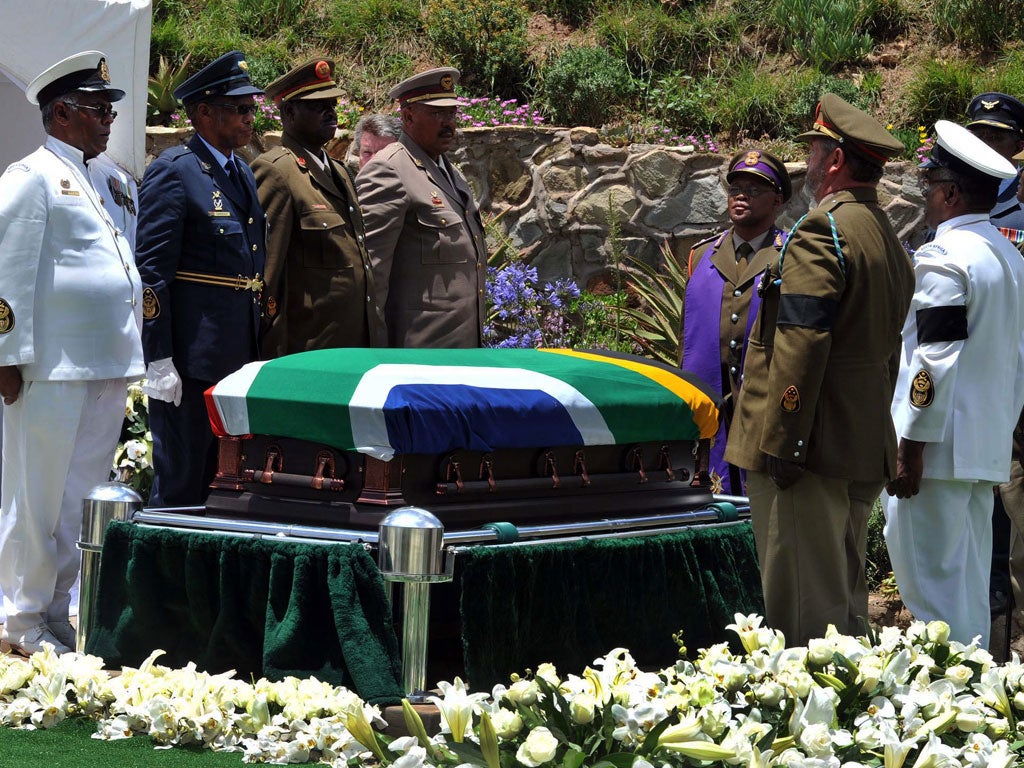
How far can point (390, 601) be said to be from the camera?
12.5 feet

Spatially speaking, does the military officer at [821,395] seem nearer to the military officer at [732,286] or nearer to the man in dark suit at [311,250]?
the military officer at [732,286]

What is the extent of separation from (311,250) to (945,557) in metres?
2.62

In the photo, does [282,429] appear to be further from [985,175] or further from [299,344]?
[985,175]

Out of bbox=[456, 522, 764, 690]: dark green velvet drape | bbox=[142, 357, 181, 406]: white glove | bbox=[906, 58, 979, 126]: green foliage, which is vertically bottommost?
bbox=[456, 522, 764, 690]: dark green velvet drape

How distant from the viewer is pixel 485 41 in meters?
10.6

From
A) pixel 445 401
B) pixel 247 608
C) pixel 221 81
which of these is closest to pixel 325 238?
pixel 221 81

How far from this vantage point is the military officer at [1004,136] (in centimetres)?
579

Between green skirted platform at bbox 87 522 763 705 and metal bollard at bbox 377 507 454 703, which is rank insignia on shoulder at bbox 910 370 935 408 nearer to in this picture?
green skirted platform at bbox 87 522 763 705

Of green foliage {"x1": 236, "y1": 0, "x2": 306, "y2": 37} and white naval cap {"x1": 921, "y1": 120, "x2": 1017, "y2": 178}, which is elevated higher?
green foliage {"x1": 236, "y1": 0, "x2": 306, "y2": 37}

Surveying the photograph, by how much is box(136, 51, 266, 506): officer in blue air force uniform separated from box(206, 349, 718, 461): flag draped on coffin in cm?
67

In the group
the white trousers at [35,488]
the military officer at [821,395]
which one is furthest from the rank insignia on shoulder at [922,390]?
the white trousers at [35,488]

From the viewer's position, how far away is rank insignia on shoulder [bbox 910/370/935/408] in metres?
4.61

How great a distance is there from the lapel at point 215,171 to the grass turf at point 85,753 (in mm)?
2184

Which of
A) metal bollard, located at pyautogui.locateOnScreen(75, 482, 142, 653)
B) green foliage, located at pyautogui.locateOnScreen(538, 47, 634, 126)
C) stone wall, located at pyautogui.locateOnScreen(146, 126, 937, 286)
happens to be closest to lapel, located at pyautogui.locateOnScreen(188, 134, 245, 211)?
metal bollard, located at pyautogui.locateOnScreen(75, 482, 142, 653)
